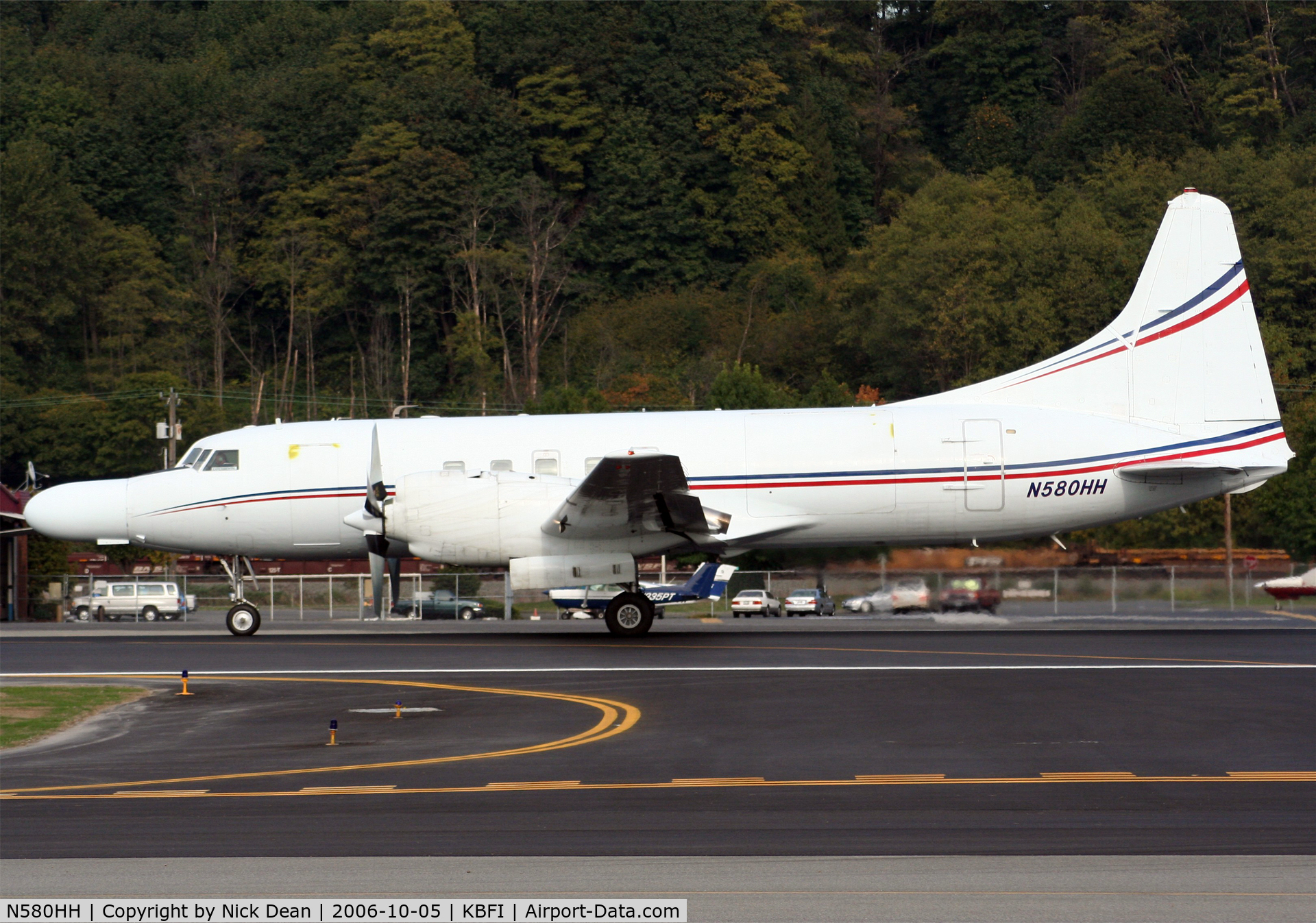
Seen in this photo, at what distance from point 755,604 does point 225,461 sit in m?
16.8

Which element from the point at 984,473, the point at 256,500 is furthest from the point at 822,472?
the point at 256,500

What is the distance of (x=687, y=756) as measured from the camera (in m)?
12.6

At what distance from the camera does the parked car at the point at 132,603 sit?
134 ft

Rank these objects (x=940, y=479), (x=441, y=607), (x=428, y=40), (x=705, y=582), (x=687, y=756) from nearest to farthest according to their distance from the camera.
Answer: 1. (x=687, y=756)
2. (x=940, y=479)
3. (x=705, y=582)
4. (x=441, y=607)
5. (x=428, y=40)

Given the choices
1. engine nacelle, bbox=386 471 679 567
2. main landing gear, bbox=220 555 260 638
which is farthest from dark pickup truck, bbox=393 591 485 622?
engine nacelle, bbox=386 471 679 567

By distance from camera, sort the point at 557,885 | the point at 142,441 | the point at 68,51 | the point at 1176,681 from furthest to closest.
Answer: the point at 68,51, the point at 142,441, the point at 1176,681, the point at 557,885

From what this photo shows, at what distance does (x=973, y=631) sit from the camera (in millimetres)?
25281

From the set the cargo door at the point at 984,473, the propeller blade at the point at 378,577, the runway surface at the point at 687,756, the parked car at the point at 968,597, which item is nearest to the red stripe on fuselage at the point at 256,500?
the propeller blade at the point at 378,577

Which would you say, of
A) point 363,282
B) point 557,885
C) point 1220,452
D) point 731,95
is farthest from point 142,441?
point 557,885

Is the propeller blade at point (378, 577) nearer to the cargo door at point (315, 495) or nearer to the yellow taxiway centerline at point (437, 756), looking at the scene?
the cargo door at point (315, 495)

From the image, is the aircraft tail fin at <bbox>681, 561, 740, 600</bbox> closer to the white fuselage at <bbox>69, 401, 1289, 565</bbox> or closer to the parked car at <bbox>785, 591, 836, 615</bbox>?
the white fuselage at <bbox>69, 401, 1289, 565</bbox>

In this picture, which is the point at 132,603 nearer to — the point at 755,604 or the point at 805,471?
the point at 755,604

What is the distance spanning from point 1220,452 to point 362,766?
56.3ft

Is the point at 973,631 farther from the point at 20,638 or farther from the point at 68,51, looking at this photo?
the point at 68,51
